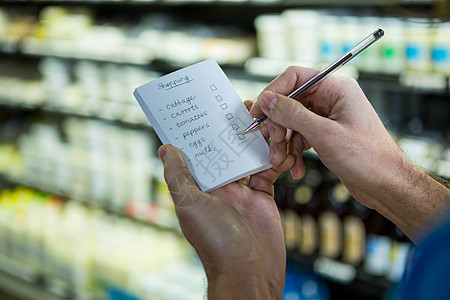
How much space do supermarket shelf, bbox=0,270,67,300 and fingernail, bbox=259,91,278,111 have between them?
267 cm

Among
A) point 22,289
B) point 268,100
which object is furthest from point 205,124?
point 22,289

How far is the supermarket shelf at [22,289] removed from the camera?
3.23 meters

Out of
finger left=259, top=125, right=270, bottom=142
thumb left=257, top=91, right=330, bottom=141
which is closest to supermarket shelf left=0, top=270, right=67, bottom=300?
finger left=259, top=125, right=270, bottom=142

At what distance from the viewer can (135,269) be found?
2.77 m

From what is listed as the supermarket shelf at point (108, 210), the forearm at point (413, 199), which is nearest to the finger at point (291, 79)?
the forearm at point (413, 199)

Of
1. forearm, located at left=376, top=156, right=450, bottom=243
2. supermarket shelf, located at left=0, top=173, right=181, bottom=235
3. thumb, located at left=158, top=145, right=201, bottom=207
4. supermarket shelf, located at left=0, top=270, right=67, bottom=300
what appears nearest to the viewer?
thumb, located at left=158, top=145, right=201, bottom=207

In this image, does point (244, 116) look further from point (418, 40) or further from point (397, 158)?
point (418, 40)

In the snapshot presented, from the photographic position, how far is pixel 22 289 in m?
3.32

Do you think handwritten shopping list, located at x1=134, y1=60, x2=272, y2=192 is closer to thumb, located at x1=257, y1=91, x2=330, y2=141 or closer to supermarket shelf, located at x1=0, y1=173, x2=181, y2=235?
thumb, located at x1=257, y1=91, x2=330, y2=141

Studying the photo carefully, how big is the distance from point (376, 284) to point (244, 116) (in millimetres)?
1291

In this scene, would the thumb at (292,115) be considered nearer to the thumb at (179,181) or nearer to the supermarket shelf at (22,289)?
the thumb at (179,181)

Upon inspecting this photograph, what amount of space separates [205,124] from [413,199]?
0.45 meters

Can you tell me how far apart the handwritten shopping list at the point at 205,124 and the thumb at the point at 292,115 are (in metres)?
0.08

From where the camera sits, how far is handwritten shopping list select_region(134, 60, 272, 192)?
0.98 m
